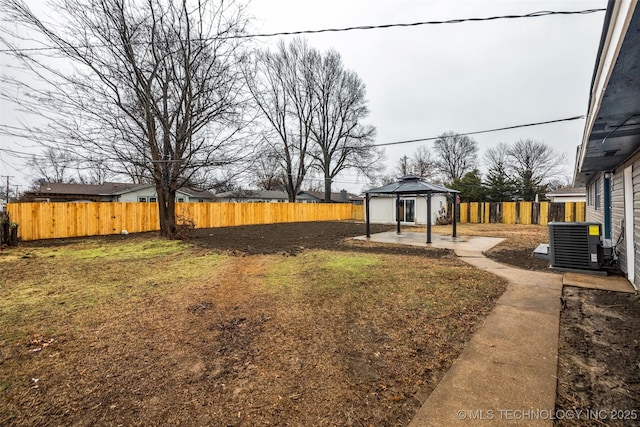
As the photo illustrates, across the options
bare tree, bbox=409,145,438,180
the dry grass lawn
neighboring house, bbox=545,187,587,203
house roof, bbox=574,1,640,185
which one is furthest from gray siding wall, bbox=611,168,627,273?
bare tree, bbox=409,145,438,180

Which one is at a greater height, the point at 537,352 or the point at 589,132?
the point at 589,132

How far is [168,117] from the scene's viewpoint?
10.1 metres

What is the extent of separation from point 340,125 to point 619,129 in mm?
26102

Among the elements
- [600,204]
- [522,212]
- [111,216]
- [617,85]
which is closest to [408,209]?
[522,212]

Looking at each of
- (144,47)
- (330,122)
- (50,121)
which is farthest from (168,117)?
(330,122)

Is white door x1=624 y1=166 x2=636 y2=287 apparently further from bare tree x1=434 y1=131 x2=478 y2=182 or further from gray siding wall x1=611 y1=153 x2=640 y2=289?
bare tree x1=434 y1=131 x2=478 y2=182

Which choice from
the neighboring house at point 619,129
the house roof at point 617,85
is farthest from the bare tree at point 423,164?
the house roof at point 617,85

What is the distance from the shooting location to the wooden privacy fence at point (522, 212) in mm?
17172

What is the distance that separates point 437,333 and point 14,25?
1154 cm

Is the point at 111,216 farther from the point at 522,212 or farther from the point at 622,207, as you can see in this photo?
the point at 522,212

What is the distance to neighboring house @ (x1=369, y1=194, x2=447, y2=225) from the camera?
1898 centimetres

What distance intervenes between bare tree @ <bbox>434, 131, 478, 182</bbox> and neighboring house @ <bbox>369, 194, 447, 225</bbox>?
17.1 meters

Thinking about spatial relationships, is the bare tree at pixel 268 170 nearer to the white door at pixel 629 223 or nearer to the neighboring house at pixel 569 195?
the white door at pixel 629 223

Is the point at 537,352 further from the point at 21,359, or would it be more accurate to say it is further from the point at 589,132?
the point at 21,359
